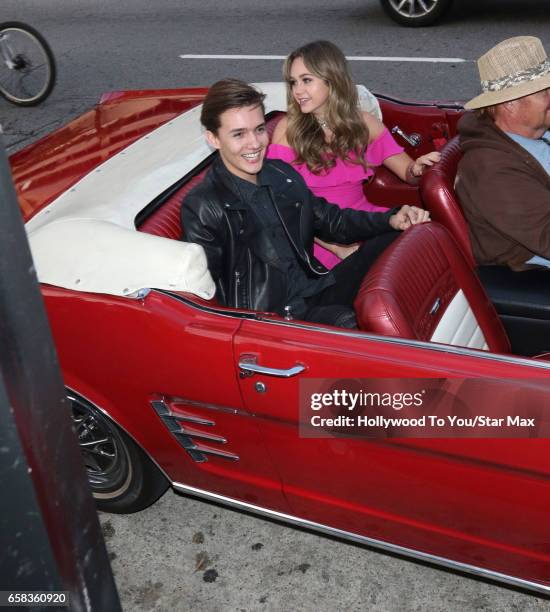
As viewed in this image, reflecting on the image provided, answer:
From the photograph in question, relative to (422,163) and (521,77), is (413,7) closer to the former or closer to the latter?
(422,163)

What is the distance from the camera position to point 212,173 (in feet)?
10.8

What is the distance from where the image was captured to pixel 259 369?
270cm

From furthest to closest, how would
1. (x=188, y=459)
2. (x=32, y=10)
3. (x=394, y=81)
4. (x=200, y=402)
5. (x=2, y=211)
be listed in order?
1. (x=32, y=10)
2. (x=394, y=81)
3. (x=188, y=459)
4. (x=200, y=402)
5. (x=2, y=211)

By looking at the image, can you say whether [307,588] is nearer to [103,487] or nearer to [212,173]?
[103,487]

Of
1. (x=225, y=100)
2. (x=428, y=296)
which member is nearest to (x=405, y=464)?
(x=428, y=296)

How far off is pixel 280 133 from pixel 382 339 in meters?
1.57

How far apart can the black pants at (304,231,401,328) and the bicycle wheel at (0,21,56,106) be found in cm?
528

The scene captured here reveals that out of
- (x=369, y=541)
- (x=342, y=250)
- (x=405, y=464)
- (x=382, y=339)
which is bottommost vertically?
(x=369, y=541)

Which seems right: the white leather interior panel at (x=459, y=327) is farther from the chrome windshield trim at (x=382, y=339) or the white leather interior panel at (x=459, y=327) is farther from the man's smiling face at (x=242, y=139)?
the man's smiling face at (x=242, y=139)

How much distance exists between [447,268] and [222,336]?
0.92m

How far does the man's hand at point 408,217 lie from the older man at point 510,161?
18 cm

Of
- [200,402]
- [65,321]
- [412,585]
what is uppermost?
[65,321]

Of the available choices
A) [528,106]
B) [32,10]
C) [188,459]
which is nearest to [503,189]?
[528,106]

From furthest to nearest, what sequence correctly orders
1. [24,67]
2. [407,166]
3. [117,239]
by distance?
[24,67], [407,166], [117,239]
